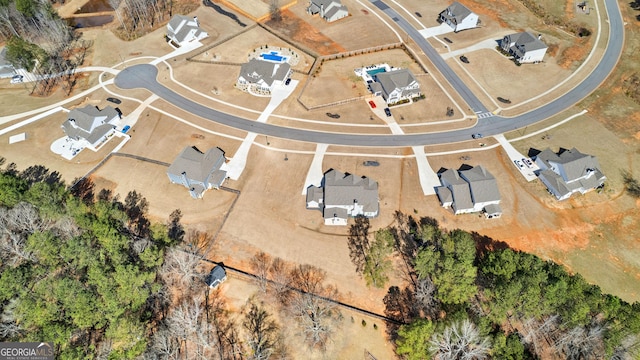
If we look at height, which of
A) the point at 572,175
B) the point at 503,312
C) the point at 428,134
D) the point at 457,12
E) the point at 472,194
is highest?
the point at 457,12

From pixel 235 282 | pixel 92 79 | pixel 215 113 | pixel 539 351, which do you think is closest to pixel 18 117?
pixel 92 79

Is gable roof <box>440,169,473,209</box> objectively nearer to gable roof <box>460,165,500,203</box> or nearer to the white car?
gable roof <box>460,165,500,203</box>

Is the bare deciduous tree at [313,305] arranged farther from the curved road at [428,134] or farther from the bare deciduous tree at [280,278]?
the curved road at [428,134]

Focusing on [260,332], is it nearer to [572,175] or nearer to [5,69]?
[572,175]

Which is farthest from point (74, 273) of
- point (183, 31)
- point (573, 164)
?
point (573, 164)

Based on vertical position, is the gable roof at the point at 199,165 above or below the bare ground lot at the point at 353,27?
below

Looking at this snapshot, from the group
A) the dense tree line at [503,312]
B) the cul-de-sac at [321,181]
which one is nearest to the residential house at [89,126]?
the cul-de-sac at [321,181]
